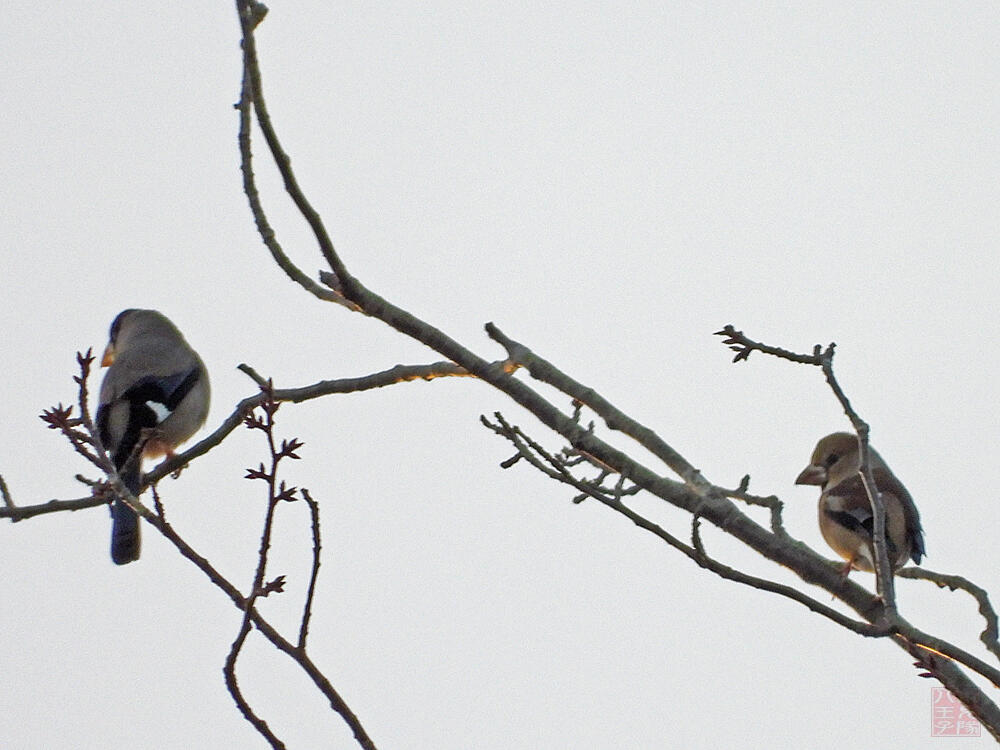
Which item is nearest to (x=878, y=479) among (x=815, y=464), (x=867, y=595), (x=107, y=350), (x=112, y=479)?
(x=815, y=464)

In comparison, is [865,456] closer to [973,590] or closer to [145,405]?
[973,590]

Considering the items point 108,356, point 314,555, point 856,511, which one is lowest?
point 314,555

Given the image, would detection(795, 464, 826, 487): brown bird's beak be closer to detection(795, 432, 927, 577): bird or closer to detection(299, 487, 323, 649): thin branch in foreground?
detection(795, 432, 927, 577): bird

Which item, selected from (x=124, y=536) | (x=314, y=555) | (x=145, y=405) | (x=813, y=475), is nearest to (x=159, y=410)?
(x=145, y=405)

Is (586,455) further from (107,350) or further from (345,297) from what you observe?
(107,350)

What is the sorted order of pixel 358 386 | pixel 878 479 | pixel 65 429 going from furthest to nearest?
pixel 878 479 → pixel 358 386 → pixel 65 429

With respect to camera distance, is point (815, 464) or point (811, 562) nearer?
point (811, 562)
